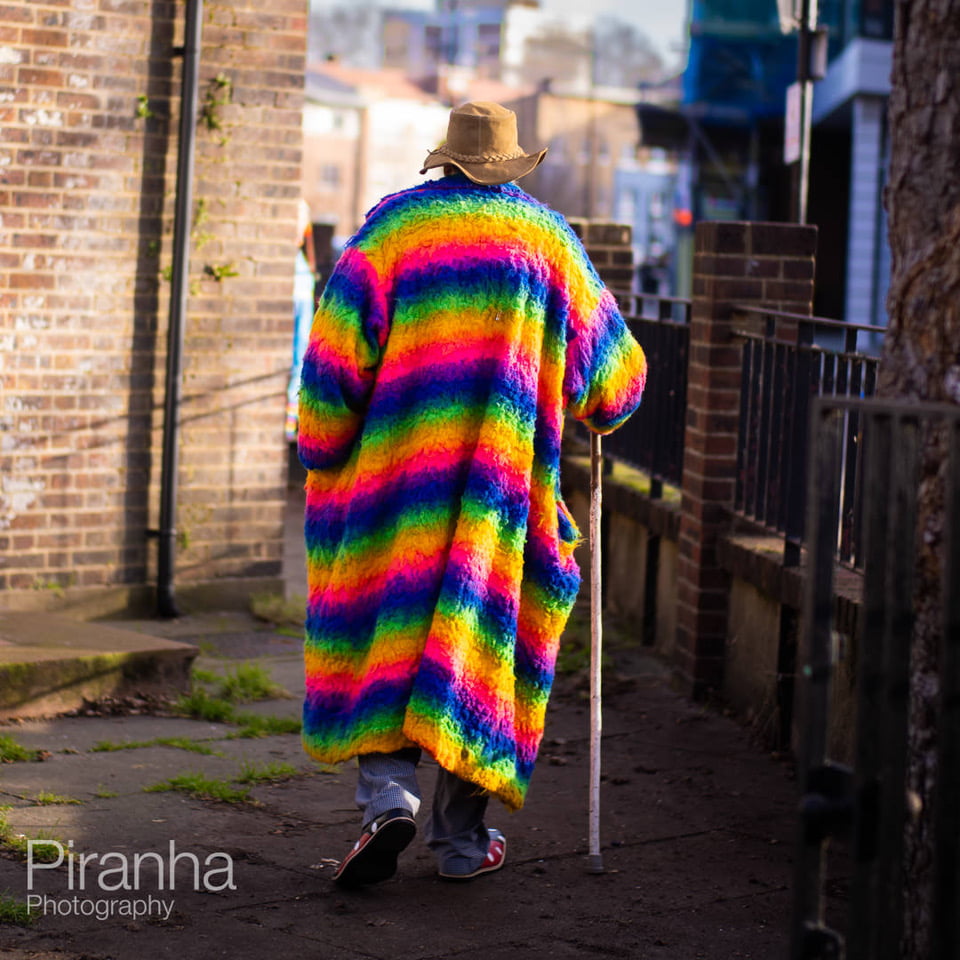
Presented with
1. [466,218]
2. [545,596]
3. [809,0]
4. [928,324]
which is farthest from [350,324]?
[809,0]

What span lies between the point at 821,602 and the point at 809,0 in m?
8.67

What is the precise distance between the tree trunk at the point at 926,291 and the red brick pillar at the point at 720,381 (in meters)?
3.40

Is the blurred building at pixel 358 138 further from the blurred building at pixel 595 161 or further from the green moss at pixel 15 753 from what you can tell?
the green moss at pixel 15 753

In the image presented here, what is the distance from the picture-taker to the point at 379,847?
Answer: 4191 millimetres

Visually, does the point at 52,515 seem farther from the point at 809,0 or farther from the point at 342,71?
the point at 342,71

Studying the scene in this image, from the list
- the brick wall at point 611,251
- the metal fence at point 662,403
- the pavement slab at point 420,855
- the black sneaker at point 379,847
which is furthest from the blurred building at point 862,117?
the black sneaker at point 379,847

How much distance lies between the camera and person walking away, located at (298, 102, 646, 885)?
4.24 m

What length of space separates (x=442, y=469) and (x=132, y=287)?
3.45 meters

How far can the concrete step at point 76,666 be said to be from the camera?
573 cm

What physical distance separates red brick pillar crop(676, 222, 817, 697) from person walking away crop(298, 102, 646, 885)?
7.42 ft

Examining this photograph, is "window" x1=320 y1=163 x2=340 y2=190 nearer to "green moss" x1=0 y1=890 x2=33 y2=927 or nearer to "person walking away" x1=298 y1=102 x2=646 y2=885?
"person walking away" x1=298 y1=102 x2=646 y2=885

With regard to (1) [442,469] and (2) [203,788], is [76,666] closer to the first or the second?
(2) [203,788]

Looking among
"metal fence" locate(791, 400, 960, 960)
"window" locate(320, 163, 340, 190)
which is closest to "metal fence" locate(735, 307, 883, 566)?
"metal fence" locate(791, 400, 960, 960)

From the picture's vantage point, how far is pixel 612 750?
5910mm
